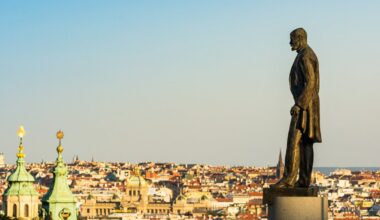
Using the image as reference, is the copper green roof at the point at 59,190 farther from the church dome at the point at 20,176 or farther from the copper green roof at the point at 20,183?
the copper green roof at the point at 20,183

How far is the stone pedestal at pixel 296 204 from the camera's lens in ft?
35.4

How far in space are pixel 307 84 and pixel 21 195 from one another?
2597 cm

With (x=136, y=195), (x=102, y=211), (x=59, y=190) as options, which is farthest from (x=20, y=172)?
(x=136, y=195)

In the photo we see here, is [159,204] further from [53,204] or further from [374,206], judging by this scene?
[53,204]

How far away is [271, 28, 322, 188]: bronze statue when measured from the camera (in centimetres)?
1098

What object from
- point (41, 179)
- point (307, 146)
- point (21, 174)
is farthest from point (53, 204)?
point (41, 179)

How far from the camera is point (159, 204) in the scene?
161000 millimetres

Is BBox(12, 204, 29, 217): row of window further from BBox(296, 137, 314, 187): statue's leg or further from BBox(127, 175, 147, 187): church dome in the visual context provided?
BBox(127, 175, 147, 187): church dome

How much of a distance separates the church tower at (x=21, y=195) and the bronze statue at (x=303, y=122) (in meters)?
24.3

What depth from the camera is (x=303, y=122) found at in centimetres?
1102

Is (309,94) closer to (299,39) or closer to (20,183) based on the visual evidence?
(299,39)

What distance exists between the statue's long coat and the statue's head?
0.35 ft

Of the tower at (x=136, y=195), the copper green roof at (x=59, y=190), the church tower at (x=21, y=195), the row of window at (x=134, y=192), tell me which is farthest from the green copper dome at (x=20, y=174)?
the row of window at (x=134, y=192)

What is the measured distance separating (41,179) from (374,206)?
4747 cm
